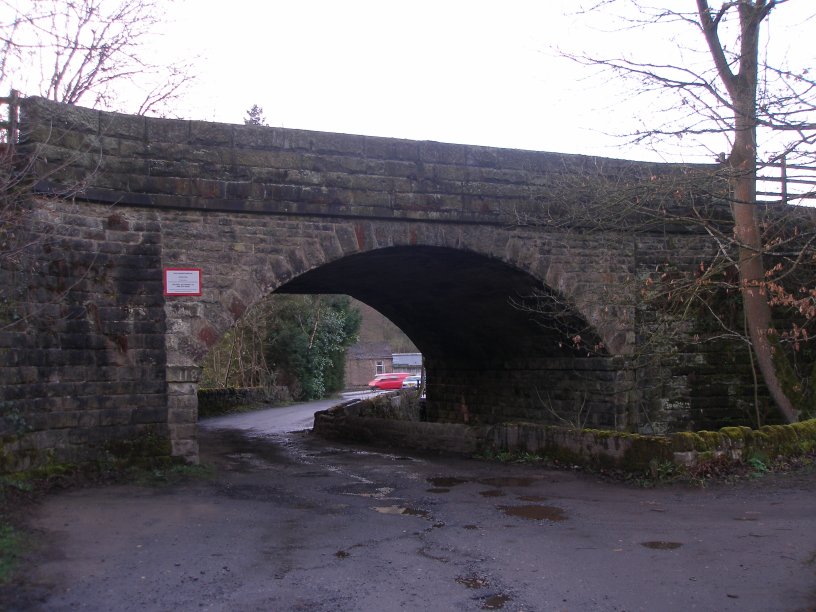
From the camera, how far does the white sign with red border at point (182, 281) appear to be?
9.88m

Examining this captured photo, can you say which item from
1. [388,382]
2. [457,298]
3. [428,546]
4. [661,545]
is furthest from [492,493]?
[388,382]

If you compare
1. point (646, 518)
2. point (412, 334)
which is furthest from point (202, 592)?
point (412, 334)

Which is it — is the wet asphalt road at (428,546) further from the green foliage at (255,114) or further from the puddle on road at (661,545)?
the green foliage at (255,114)

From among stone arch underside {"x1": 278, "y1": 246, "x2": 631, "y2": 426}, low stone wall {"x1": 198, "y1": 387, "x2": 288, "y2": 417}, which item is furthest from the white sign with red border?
low stone wall {"x1": 198, "y1": 387, "x2": 288, "y2": 417}

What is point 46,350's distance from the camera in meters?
8.80

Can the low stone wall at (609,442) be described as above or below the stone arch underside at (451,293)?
below

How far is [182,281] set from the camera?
995 centimetres

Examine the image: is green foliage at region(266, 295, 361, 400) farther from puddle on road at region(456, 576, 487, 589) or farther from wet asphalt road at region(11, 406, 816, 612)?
puddle on road at region(456, 576, 487, 589)

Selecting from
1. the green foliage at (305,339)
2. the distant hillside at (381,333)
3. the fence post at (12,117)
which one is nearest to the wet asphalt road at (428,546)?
the fence post at (12,117)

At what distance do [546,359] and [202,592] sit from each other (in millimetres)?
10354

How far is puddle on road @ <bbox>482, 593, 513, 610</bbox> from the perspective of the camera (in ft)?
16.3

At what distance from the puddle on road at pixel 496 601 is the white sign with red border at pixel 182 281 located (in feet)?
20.1

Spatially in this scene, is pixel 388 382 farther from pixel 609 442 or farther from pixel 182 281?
pixel 182 281

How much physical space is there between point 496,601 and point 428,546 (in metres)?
1.51
